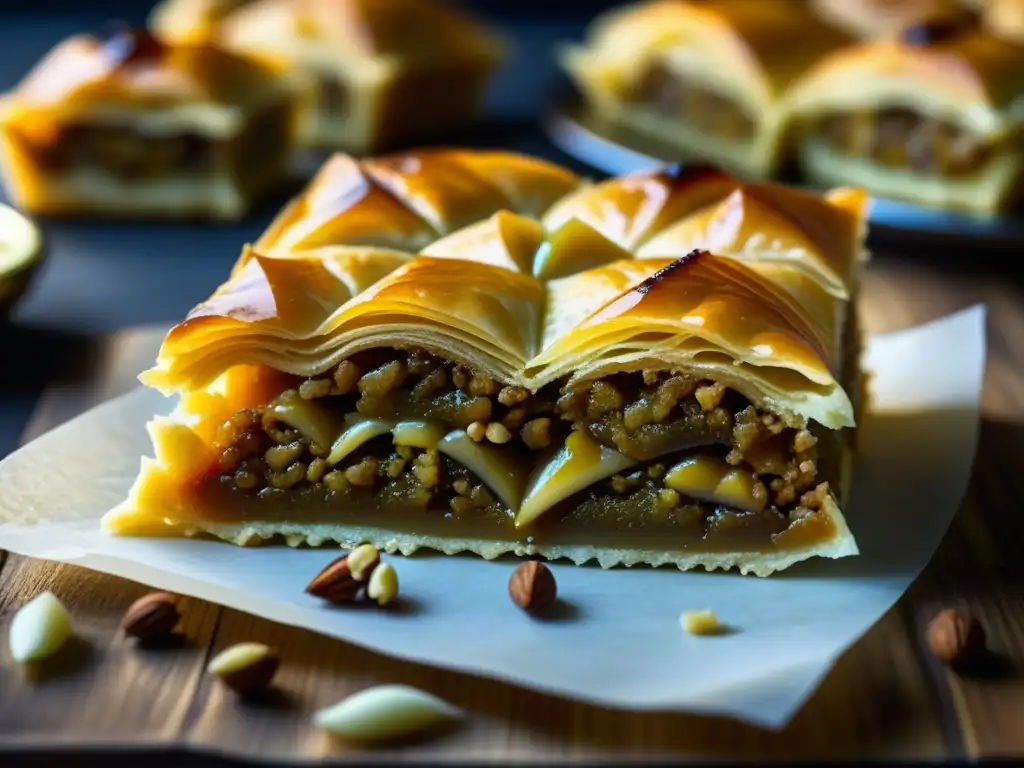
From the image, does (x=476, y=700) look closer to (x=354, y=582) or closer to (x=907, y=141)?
(x=354, y=582)

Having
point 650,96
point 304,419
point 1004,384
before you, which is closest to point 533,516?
point 304,419

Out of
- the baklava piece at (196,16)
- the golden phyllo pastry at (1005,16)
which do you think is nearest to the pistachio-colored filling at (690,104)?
the golden phyllo pastry at (1005,16)

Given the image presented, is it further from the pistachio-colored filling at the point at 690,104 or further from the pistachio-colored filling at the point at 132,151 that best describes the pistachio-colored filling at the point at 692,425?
the pistachio-colored filling at the point at 690,104

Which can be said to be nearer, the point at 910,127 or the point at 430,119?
the point at 910,127

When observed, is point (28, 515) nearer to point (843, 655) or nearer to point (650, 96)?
point (843, 655)

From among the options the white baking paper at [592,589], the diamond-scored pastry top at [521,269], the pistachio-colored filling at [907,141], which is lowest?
the pistachio-colored filling at [907,141]

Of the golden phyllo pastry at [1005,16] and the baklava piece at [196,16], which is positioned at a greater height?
the baklava piece at [196,16]
